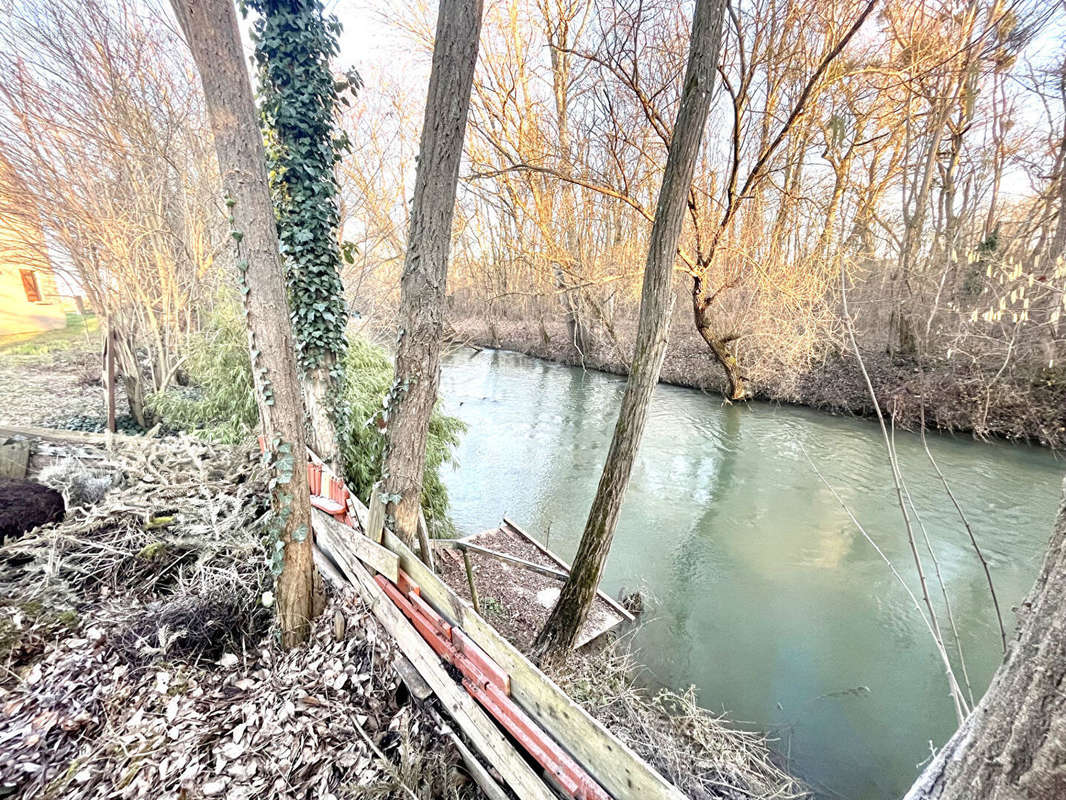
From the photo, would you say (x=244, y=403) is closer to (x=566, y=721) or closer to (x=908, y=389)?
(x=566, y=721)

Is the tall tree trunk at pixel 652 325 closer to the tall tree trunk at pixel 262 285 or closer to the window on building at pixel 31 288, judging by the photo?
the tall tree trunk at pixel 262 285

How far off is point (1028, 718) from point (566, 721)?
1545 mm

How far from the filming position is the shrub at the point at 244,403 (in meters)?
5.39

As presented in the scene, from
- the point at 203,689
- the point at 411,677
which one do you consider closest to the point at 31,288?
the point at 203,689

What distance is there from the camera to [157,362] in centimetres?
784

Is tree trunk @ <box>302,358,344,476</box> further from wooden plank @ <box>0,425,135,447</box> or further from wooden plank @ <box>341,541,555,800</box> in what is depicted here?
wooden plank @ <box>0,425,135,447</box>

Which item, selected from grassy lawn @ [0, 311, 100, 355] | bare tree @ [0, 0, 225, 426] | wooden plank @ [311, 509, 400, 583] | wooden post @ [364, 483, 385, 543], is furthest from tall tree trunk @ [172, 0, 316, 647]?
grassy lawn @ [0, 311, 100, 355]

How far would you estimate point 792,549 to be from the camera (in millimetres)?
6238

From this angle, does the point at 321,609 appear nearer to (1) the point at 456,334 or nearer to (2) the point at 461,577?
(2) the point at 461,577

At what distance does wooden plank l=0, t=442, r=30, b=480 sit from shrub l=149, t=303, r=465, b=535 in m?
1.62

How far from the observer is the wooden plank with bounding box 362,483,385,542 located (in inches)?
117

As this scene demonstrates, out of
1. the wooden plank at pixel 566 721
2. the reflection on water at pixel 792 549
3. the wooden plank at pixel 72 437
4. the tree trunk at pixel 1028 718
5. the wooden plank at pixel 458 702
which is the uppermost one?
the tree trunk at pixel 1028 718

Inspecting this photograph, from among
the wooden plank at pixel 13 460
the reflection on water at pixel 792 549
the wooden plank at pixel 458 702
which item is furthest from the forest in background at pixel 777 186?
the wooden plank at pixel 13 460

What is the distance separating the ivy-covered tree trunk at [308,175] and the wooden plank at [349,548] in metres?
0.89
